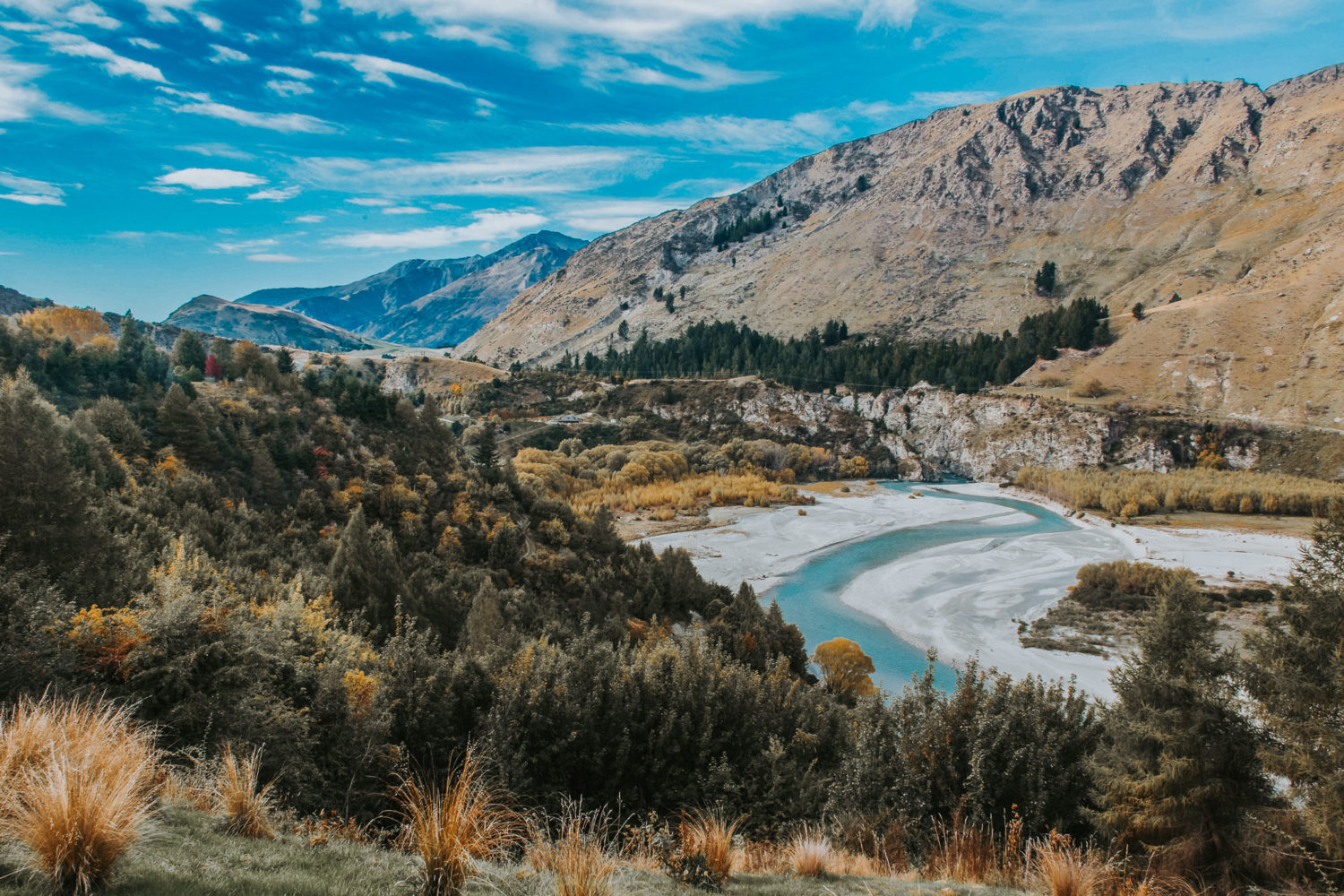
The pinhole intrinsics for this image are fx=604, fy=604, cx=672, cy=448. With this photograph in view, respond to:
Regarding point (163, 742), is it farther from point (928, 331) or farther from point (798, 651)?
point (928, 331)

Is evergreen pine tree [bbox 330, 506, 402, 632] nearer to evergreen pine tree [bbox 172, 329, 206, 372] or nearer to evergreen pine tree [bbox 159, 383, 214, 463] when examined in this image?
evergreen pine tree [bbox 159, 383, 214, 463]

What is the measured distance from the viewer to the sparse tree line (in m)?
108

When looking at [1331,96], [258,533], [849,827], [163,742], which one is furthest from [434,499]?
[1331,96]

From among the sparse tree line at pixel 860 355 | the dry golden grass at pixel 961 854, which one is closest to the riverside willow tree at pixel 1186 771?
the dry golden grass at pixel 961 854

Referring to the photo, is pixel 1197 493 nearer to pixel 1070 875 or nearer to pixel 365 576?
pixel 1070 875

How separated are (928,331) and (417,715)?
144421 mm

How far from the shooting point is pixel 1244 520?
5497cm

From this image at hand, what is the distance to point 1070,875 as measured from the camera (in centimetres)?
582

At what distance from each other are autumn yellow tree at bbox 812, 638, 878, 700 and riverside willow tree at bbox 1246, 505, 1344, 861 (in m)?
16.5

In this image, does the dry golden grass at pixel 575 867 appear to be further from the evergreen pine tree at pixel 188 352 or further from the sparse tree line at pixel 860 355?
the sparse tree line at pixel 860 355

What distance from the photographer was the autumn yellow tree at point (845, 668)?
79.4 feet

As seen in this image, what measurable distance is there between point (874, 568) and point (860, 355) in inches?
3190

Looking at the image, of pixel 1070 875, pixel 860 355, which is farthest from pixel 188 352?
pixel 860 355

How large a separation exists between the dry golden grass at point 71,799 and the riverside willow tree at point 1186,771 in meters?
9.83
